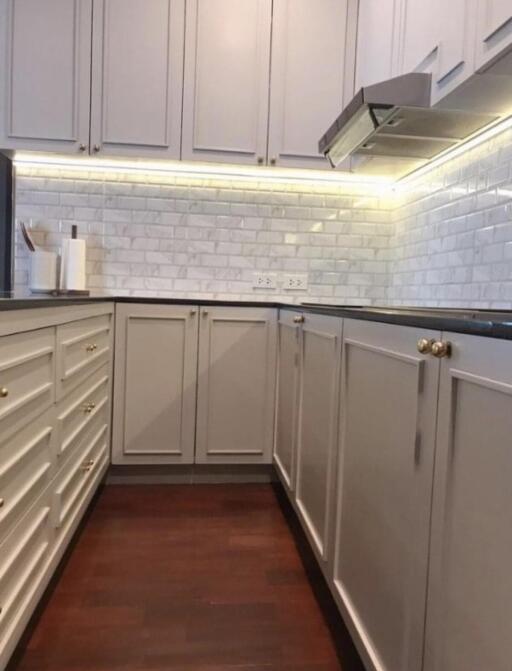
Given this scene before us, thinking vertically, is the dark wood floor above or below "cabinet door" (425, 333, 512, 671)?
below

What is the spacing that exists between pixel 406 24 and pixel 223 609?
2.19 meters

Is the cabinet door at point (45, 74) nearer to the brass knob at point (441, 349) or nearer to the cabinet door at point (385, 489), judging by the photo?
the cabinet door at point (385, 489)

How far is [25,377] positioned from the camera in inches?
47.2

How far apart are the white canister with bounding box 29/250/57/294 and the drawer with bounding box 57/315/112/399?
0.54 m

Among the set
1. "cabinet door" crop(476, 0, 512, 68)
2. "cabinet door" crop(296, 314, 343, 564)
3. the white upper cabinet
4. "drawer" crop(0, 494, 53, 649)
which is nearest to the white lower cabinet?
"drawer" crop(0, 494, 53, 649)

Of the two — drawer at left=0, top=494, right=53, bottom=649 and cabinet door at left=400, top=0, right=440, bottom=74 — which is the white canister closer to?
drawer at left=0, top=494, right=53, bottom=649

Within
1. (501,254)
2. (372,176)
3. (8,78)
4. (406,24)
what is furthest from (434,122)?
(8,78)

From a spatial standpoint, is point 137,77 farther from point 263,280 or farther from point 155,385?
Answer: point 155,385

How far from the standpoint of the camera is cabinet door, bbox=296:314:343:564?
1455 millimetres

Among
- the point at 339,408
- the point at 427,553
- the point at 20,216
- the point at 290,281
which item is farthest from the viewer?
the point at 290,281

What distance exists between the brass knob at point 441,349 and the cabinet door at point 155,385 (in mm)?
1747

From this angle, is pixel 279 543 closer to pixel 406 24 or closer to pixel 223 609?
pixel 223 609

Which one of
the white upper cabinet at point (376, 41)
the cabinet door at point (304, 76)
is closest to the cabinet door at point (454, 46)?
the white upper cabinet at point (376, 41)

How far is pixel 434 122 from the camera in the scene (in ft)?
6.47
